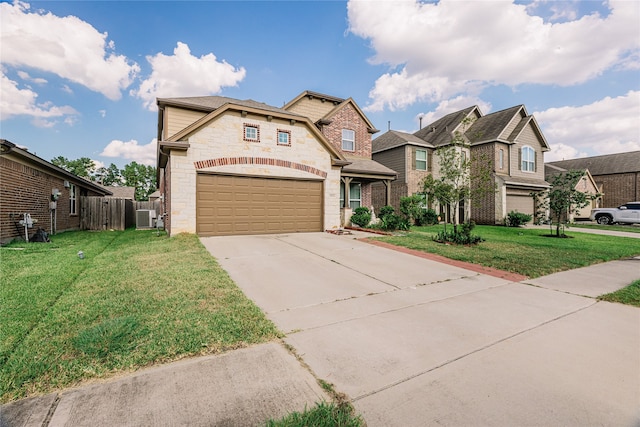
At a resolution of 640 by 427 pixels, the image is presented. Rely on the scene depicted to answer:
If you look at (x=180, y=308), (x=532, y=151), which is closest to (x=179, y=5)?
(x=180, y=308)

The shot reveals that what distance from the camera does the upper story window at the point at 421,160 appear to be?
20312 millimetres

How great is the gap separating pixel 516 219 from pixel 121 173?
8901 centimetres

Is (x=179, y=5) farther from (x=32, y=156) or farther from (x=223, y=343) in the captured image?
(x=223, y=343)

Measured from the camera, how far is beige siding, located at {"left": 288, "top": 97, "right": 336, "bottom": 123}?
56.9 ft

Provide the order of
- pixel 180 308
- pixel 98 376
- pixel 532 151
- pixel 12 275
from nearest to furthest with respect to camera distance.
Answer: pixel 98 376
pixel 180 308
pixel 12 275
pixel 532 151

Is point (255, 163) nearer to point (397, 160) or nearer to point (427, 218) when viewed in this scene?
point (427, 218)

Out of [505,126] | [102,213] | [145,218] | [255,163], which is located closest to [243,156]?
[255,163]

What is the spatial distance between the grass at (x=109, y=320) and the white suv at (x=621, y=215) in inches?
1148

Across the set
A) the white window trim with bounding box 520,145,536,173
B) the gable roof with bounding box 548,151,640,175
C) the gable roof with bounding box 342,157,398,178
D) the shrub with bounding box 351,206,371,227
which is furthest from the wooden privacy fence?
the gable roof with bounding box 548,151,640,175

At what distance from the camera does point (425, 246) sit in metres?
9.14

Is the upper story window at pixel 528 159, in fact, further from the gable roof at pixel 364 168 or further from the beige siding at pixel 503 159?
the gable roof at pixel 364 168

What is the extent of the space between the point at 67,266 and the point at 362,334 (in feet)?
→ 21.6

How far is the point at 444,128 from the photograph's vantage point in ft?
71.4

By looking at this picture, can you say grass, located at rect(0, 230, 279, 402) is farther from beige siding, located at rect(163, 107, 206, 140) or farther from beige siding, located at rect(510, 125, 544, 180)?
beige siding, located at rect(510, 125, 544, 180)
